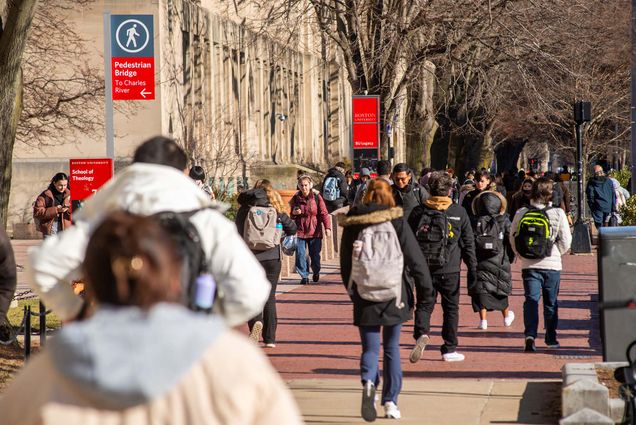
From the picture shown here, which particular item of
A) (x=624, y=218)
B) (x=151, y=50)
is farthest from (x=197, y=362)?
(x=624, y=218)

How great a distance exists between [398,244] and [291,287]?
1101cm

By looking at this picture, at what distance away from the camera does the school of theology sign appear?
12.8 metres

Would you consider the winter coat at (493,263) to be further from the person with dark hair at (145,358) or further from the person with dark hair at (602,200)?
the person with dark hair at (602,200)

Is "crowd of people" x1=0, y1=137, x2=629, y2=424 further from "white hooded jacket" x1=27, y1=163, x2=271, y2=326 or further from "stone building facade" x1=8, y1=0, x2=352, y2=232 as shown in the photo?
"stone building facade" x1=8, y1=0, x2=352, y2=232

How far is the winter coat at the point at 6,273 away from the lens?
280 inches

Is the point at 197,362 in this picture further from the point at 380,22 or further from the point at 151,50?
the point at 380,22

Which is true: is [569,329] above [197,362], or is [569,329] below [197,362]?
below

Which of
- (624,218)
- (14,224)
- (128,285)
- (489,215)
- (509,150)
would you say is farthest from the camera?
(509,150)

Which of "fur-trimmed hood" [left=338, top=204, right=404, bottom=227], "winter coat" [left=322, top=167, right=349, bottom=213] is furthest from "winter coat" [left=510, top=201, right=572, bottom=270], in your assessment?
"winter coat" [left=322, top=167, right=349, bottom=213]

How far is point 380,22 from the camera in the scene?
3116 centimetres

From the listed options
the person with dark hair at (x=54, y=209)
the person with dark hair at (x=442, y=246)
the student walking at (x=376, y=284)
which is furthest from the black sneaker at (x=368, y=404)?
the person with dark hair at (x=54, y=209)

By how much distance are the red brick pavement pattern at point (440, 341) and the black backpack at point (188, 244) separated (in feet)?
21.6

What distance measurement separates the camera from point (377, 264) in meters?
9.31

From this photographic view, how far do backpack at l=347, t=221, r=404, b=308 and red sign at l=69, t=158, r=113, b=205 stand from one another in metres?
5.47
